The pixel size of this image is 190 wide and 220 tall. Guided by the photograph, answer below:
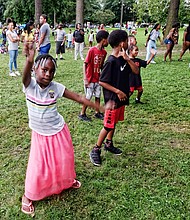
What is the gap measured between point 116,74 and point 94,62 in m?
1.21

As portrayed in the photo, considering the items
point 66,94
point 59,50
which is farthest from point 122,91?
point 59,50

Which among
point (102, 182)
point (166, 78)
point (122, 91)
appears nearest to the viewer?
point (102, 182)

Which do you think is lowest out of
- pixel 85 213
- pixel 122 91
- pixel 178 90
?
pixel 85 213

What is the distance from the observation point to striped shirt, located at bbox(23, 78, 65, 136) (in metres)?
2.47

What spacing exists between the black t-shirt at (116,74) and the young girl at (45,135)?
0.82 meters

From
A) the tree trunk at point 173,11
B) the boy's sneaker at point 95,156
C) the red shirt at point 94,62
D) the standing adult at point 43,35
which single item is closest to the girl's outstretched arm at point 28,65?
the boy's sneaker at point 95,156

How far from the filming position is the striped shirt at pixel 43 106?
8.09 ft

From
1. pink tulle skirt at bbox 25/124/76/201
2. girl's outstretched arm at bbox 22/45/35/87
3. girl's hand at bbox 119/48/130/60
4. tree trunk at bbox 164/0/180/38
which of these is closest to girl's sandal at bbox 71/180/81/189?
pink tulle skirt at bbox 25/124/76/201

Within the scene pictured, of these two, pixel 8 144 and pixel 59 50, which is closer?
pixel 8 144

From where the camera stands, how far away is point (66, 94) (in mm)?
2580

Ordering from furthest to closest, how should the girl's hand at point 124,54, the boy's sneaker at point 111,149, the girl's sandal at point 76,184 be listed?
the boy's sneaker at point 111,149, the girl's hand at point 124,54, the girl's sandal at point 76,184

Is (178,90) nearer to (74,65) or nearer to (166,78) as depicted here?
(166,78)

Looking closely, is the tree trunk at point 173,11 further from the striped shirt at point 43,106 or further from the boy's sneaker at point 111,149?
the striped shirt at point 43,106

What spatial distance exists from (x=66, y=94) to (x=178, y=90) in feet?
15.5
